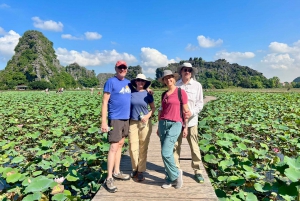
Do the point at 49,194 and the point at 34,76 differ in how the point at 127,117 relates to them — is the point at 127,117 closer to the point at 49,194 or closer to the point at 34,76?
the point at 49,194

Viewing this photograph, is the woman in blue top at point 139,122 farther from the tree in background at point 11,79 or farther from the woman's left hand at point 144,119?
the tree in background at point 11,79

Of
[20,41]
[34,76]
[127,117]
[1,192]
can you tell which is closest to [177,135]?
[127,117]

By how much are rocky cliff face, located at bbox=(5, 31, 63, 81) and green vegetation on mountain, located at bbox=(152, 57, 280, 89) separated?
3730 cm

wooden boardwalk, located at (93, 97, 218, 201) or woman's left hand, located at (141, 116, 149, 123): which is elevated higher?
woman's left hand, located at (141, 116, 149, 123)

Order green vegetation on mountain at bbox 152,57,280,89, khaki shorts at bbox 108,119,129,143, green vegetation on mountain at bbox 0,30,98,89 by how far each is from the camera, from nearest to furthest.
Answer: khaki shorts at bbox 108,119,129,143
green vegetation on mountain at bbox 0,30,98,89
green vegetation on mountain at bbox 152,57,280,89

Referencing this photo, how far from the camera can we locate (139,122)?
255cm

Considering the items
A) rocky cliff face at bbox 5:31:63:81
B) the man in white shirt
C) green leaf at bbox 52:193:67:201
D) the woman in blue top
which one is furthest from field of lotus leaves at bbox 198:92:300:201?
rocky cliff face at bbox 5:31:63:81

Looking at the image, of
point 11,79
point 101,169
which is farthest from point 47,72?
point 101,169

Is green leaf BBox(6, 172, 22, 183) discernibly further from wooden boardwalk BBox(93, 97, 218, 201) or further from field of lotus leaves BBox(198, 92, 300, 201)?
field of lotus leaves BBox(198, 92, 300, 201)

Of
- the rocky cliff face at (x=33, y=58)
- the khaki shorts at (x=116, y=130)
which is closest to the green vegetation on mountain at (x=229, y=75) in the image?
the rocky cliff face at (x=33, y=58)

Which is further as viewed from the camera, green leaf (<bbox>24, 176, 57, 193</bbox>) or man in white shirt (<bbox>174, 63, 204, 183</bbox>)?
man in white shirt (<bbox>174, 63, 204, 183</bbox>)

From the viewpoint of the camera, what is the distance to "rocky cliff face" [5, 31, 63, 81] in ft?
218

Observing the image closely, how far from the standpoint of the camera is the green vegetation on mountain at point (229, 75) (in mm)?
72875

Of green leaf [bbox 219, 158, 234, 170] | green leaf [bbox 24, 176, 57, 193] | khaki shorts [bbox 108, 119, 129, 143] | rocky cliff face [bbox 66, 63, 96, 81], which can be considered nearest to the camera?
green leaf [bbox 24, 176, 57, 193]
